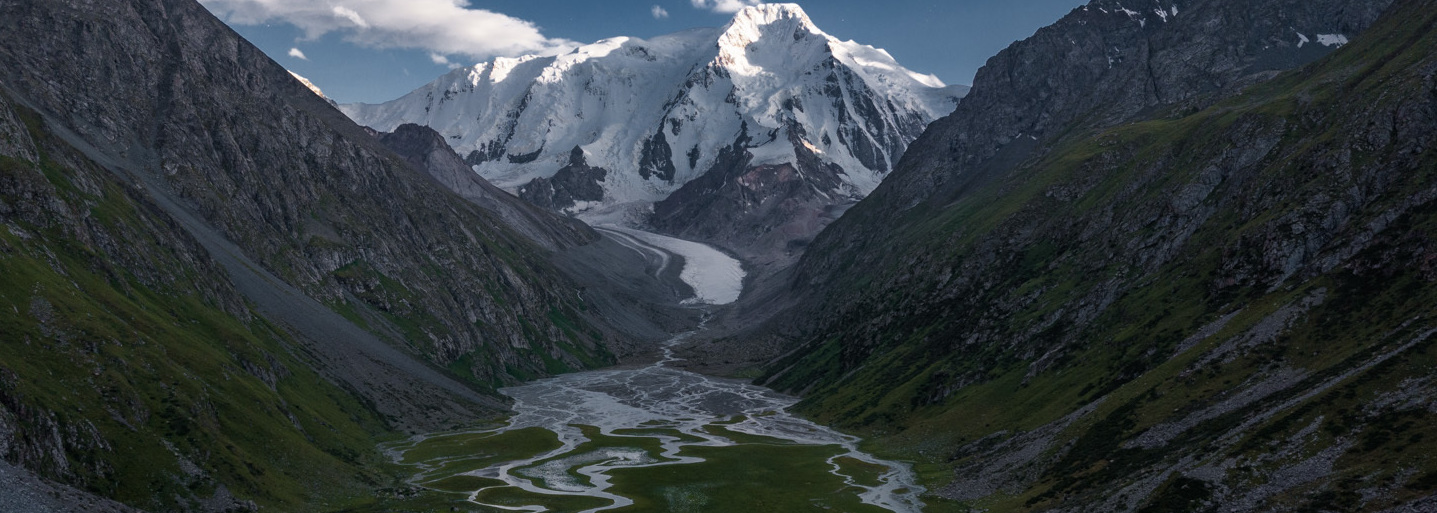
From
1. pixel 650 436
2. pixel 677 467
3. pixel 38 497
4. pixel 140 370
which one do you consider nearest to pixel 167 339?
pixel 140 370

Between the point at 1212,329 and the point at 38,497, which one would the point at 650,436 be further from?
the point at 38,497

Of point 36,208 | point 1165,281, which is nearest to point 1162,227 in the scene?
point 1165,281

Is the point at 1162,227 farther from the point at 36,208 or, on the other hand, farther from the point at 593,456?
the point at 36,208

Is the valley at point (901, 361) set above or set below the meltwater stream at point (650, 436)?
above

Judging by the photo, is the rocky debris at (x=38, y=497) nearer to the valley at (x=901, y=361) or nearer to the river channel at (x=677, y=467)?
the valley at (x=901, y=361)

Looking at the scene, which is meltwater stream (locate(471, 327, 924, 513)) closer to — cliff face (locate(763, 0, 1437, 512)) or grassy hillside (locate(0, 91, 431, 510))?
cliff face (locate(763, 0, 1437, 512))

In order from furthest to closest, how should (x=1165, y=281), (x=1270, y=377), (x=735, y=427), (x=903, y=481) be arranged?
(x=735, y=427) < (x=1165, y=281) < (x=903, y=481) < (x=1270, y=377)

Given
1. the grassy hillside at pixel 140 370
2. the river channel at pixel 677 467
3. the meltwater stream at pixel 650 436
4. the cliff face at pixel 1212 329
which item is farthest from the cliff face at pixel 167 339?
the cliff face at pixel 1212 329

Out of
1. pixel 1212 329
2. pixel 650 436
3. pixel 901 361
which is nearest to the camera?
pixel 1212 329
